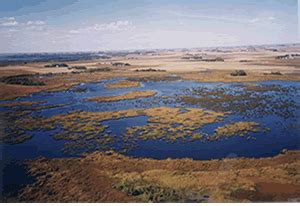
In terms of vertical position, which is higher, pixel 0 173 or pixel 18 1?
pixel 18 1

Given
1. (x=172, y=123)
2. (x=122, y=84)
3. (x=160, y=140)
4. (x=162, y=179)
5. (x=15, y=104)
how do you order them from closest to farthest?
1. (x=162, y=179)
2. (x=160, y=140)
3. (x=172, y=123)
4. (x=15, y=104)
5. (x=122, y=84)

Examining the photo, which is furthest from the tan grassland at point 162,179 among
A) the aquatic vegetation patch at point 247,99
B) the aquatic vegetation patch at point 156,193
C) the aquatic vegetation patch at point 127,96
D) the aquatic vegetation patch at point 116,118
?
the aquatic vegetation patch at point 127,96

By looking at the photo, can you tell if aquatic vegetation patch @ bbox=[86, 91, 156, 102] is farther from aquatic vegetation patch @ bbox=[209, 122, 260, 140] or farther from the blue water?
aquatic vegetation patch @ bbox=[209, 122, 260, 140]

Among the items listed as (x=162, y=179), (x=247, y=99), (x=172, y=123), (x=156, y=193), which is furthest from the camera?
(x=247, y=99)

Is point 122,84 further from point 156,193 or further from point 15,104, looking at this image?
point 156,193

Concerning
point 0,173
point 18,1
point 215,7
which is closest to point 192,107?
point 215,7

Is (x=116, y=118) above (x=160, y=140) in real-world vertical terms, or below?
above

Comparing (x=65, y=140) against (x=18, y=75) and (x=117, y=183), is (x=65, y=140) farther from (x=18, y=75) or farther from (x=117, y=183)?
(x=18, y=75)

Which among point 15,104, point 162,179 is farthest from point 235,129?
point 15,104
